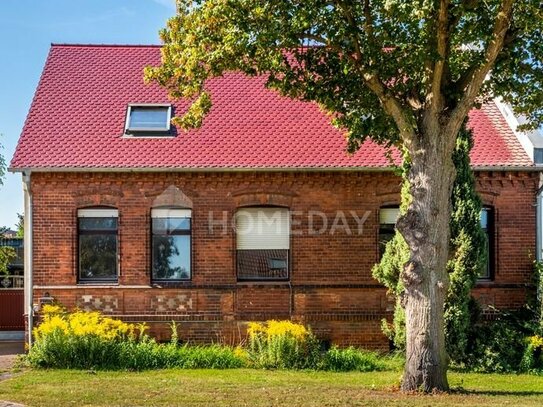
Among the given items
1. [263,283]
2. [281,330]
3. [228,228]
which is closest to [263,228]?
[228,228]

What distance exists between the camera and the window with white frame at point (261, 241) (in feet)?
63.8

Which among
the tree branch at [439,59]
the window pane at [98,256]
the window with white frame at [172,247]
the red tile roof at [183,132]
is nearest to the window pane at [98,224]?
the window pane at [98,256]

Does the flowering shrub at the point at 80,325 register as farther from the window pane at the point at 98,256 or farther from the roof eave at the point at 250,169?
the roof eave at the point at 250,169

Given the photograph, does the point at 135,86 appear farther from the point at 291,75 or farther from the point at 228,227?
the point at 291,75

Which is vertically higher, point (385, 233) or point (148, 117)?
point (148, 117)

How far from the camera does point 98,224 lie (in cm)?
1925

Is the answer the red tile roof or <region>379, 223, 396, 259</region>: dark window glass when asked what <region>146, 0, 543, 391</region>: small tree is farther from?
<region>379, 223, 396, 259</region>: dark window glass

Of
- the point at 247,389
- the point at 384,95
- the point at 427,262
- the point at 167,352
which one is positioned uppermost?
the point at 384,95

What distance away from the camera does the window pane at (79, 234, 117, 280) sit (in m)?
19.3

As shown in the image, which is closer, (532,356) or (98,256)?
(532,356)

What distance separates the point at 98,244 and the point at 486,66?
32.6ft

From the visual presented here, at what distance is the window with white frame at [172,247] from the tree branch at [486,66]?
7680 mm

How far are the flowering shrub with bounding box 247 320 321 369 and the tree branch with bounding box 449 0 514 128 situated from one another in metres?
5.69

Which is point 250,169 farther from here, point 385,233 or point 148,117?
point 385,233
